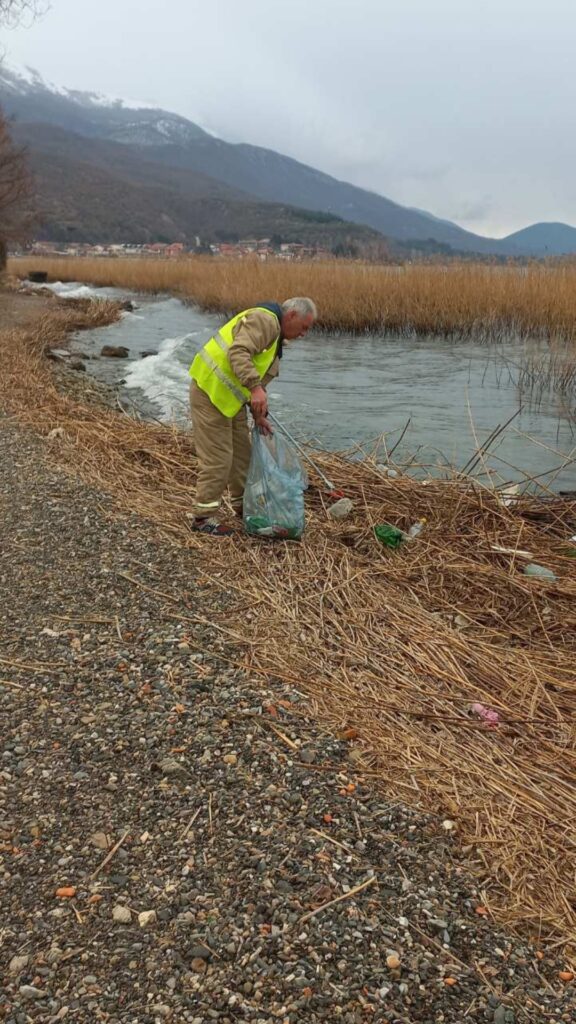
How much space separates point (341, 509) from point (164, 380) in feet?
28.1

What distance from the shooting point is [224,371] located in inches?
182

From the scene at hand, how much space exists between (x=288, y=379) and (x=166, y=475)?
27.6 ft

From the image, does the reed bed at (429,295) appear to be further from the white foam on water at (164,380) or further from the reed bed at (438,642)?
the reed bed at (438,642)

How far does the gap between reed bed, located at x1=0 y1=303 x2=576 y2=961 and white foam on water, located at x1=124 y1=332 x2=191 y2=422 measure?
392cm

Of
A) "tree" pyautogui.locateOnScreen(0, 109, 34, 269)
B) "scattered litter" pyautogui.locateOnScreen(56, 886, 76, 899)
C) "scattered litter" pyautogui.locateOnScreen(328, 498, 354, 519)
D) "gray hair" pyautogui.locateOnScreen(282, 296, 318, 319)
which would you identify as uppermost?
"tree" pyautogui.locateOnScreen(0, 109, 34, 269)

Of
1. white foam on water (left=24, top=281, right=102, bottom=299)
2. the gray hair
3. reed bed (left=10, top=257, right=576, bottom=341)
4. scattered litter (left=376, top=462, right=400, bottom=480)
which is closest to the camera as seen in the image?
the gray hair

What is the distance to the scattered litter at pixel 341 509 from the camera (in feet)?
17.6

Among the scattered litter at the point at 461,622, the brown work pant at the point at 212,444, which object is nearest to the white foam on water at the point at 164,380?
the brown work pant at the point at 212,444


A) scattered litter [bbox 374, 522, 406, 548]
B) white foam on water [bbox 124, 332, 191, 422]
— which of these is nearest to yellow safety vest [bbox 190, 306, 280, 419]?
scattered litter [bbox 374, 522, 406, 548]

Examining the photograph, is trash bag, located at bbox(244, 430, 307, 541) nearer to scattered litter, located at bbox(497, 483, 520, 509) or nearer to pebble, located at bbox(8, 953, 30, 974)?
scattered litter, located at bbox(497, 483, 520, 509)

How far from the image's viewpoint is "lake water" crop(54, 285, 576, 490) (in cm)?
886

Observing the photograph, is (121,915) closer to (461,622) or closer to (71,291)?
(461,622)

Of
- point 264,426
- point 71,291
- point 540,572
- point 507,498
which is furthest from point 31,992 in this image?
point 71,291

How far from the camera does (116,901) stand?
2.04 metres
